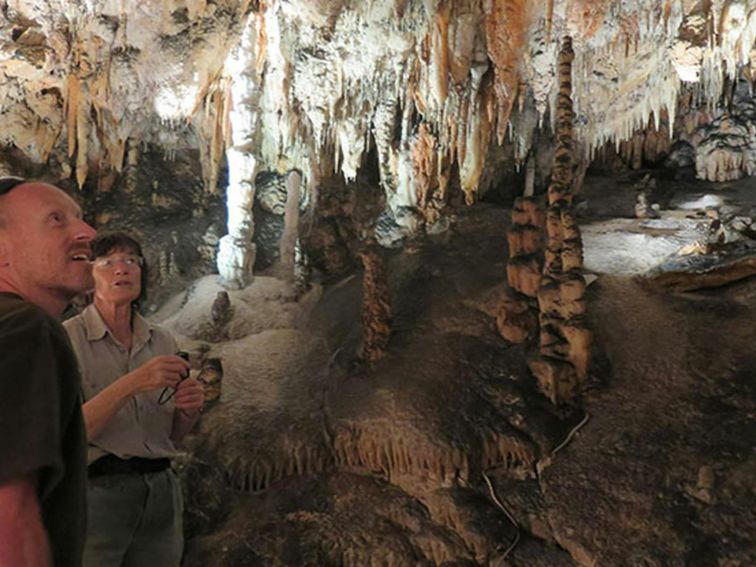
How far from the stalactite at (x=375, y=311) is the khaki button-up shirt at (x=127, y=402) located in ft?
14.3

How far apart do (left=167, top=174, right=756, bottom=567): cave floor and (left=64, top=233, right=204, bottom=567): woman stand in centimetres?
302

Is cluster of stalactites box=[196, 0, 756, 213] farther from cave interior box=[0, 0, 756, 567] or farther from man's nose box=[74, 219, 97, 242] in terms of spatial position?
man's nose box=[74, 219, 97, 242]

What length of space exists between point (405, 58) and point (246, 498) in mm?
7581

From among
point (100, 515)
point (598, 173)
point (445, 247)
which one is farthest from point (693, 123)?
point (100, 515)

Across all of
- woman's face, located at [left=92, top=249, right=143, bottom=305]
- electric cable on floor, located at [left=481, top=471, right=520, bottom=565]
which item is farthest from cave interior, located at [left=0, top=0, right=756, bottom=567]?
A: woman's face, located at [left=92, top=249, right=143, bottom=305]

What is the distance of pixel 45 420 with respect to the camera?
86 centimetres

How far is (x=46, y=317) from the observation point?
946 mm

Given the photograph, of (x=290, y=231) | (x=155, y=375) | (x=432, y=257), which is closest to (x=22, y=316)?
(x=155, y=375)

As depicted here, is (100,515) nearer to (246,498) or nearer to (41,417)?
(41,417)

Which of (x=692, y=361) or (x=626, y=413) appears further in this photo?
(x=692, y=361)

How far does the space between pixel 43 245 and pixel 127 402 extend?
3.13 ft

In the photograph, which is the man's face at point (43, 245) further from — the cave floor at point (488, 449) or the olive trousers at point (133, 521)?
the cave floor at point (488, 449)

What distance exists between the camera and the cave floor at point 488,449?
169 inches

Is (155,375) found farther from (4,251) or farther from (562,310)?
(562,310)
